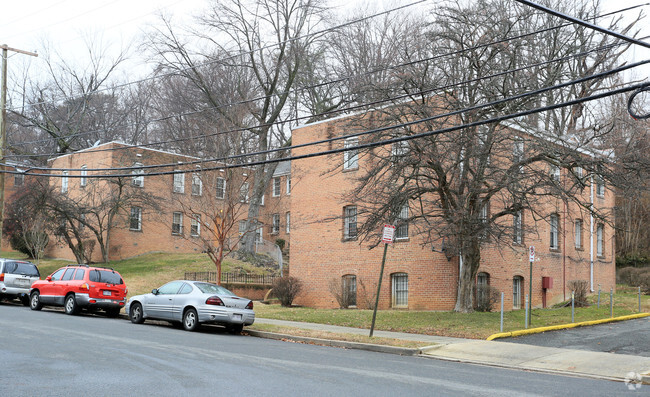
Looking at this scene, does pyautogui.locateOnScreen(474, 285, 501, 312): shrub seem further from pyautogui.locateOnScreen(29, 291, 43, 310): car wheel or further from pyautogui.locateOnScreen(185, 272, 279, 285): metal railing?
pyautogui.locateOnScreen(29, 291, 43, 310): car wheel

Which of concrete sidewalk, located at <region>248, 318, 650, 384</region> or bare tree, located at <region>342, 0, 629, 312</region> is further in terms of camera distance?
bare tree, located at <region>342, 0, 629, 312</region>

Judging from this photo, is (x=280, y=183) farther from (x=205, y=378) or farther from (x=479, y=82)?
(x=205, y=378)

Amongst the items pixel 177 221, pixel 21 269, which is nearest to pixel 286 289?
pixel 21 269

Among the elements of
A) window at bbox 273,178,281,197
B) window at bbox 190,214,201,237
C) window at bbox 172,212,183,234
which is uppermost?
window at bbox 273,178,281,197

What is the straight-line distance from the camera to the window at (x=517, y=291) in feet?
89.7

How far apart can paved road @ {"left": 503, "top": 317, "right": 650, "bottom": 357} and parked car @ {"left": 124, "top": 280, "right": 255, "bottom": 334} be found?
7.26m

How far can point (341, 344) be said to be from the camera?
1559cm

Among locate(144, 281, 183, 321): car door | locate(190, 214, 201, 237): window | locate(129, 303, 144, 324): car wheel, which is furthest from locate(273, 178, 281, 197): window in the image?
locate(144, 281, 183, 321): car door

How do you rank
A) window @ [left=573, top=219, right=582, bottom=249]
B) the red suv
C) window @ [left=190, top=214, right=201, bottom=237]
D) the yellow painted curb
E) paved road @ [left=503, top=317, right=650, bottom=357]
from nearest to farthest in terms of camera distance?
1. paved road @ [left=503, top=317, right=650, bottom=357]
2. the yellow painted curb
3. the red suv
4. window @ [left=190, top=214, right=201, bottom=237]
5. window @ [left=573, top=219, right=582, bottom=249]

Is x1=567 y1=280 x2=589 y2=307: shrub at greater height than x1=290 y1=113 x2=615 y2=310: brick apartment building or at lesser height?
lesser

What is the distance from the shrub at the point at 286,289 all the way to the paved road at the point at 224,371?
1259cm

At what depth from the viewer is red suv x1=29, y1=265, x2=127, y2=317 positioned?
67.4ft

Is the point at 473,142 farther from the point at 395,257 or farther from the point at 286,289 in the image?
the point at 286,289

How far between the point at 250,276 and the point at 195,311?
14.8 meters
